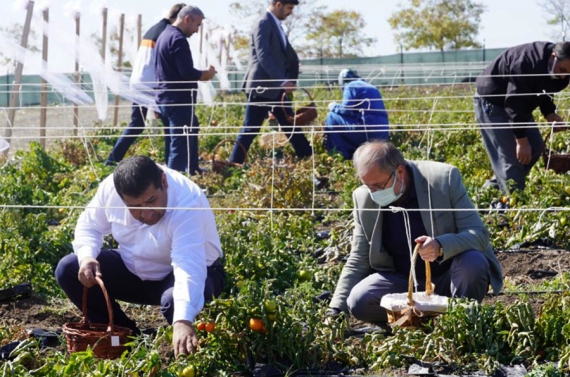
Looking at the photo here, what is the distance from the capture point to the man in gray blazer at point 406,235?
13.0ft

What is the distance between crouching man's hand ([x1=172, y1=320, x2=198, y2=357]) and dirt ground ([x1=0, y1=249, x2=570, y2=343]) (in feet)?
3.59

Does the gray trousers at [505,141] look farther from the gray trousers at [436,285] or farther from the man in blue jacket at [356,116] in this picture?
the gray trousers at [436,285]

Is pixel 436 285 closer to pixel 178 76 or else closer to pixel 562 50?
pixel 562 50

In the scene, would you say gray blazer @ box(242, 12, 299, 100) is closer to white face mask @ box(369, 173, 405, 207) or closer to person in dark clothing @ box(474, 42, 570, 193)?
person in dark clothing @ box(474, 42, 570, 193)

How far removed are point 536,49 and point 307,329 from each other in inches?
122

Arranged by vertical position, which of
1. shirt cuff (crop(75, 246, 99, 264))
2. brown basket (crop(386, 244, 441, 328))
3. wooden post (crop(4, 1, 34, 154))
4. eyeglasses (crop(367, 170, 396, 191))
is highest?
wooden post (crop(4, 1, 34, 154))

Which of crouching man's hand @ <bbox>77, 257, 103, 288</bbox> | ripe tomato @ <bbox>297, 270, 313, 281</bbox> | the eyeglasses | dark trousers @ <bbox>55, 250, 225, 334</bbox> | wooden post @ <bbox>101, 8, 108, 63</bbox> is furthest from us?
wooden post @ <bbox>101, 8, 108, 63</bbox>

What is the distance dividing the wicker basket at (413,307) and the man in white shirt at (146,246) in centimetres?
74

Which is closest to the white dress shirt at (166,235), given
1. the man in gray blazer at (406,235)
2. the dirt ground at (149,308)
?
the dirt ground at (149,308)

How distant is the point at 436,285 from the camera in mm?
4176

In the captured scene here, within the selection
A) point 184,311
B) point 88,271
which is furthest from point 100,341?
point 184,311

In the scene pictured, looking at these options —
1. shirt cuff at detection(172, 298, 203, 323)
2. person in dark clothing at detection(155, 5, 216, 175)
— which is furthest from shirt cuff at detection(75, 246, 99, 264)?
person in dark clothing at detection(155, 5, 216, 175)

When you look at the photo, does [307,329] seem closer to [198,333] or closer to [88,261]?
A: [198,333]

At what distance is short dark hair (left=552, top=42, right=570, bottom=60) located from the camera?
5699 millimetres
